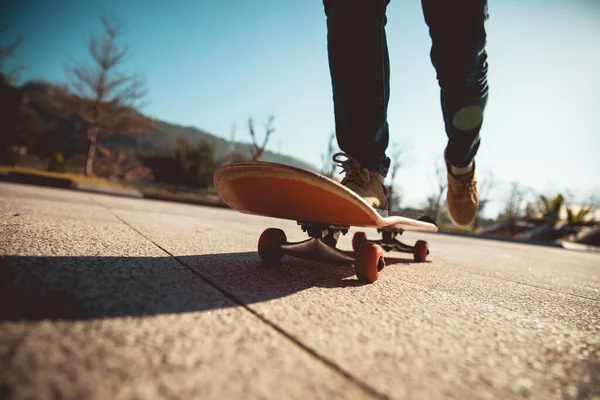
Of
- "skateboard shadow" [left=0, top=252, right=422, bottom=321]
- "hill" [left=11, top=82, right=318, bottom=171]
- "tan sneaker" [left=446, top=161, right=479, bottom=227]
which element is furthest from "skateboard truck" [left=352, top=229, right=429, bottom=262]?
"hill" [left=11, top=82, right=318, bottom=171]

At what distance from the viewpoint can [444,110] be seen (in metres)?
1.47

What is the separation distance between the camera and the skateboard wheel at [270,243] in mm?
1114

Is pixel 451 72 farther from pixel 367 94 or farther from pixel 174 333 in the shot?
pixel 174 333

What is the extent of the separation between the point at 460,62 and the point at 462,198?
82 cm

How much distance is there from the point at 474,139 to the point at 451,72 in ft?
1.20

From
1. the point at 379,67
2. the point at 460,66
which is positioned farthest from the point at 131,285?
the point at 460,66

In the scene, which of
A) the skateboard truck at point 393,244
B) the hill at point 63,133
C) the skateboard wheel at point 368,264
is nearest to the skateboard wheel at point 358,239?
the skateboard truck at point 393,244

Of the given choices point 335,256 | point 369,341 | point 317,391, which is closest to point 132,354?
point 317,391

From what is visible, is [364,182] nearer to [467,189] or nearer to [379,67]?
[379,67]

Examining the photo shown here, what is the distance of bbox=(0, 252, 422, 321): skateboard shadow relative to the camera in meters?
0.48

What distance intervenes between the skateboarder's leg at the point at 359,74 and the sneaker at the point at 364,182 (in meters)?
0.04

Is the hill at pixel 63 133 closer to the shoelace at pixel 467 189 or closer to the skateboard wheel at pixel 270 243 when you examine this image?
the shoelace at pixel 467 189

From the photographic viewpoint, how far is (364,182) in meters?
1.32

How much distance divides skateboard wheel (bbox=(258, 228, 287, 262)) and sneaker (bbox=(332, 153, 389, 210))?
0.39 meters
